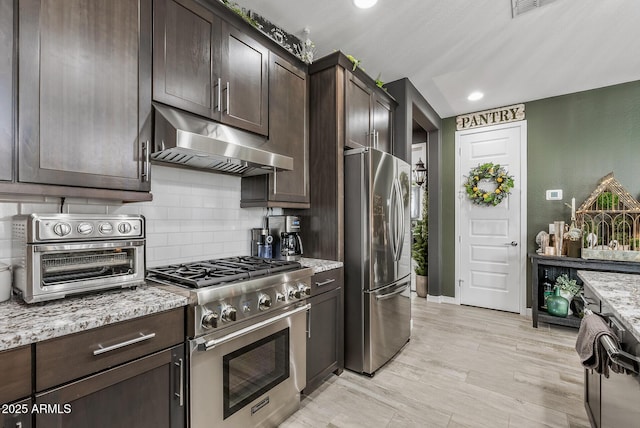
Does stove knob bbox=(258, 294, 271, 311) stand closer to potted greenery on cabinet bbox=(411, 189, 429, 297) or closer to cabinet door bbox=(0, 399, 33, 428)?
cabinet door bbox=(0, 399, 33, 428)

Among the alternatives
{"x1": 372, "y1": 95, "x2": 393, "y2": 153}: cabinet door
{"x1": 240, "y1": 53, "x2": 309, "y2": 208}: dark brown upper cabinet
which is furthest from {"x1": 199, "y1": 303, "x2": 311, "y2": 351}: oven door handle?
{"x1": 372, "y1": 95, "x2": 393, "y2": 153}: cabinet door

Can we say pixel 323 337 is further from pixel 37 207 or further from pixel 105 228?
pixel 37 207

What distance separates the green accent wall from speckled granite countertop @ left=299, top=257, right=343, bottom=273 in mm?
3073

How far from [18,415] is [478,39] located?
3496 mm

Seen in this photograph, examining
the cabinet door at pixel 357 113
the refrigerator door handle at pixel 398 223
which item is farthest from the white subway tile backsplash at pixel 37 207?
the refrigerator door handle at pixel 398 223

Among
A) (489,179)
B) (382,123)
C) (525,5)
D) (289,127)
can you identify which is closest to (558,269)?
(489,179)

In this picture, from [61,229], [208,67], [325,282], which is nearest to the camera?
[61,229]

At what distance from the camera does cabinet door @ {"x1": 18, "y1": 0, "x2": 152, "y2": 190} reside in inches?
48.2

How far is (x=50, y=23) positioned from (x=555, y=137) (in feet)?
15.9

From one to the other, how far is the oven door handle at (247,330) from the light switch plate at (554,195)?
141 inches

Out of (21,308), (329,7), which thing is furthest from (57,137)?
(329,7)

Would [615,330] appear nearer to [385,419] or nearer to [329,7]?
[385,419]

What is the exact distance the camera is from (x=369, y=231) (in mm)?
2420

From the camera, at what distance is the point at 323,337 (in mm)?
2285
